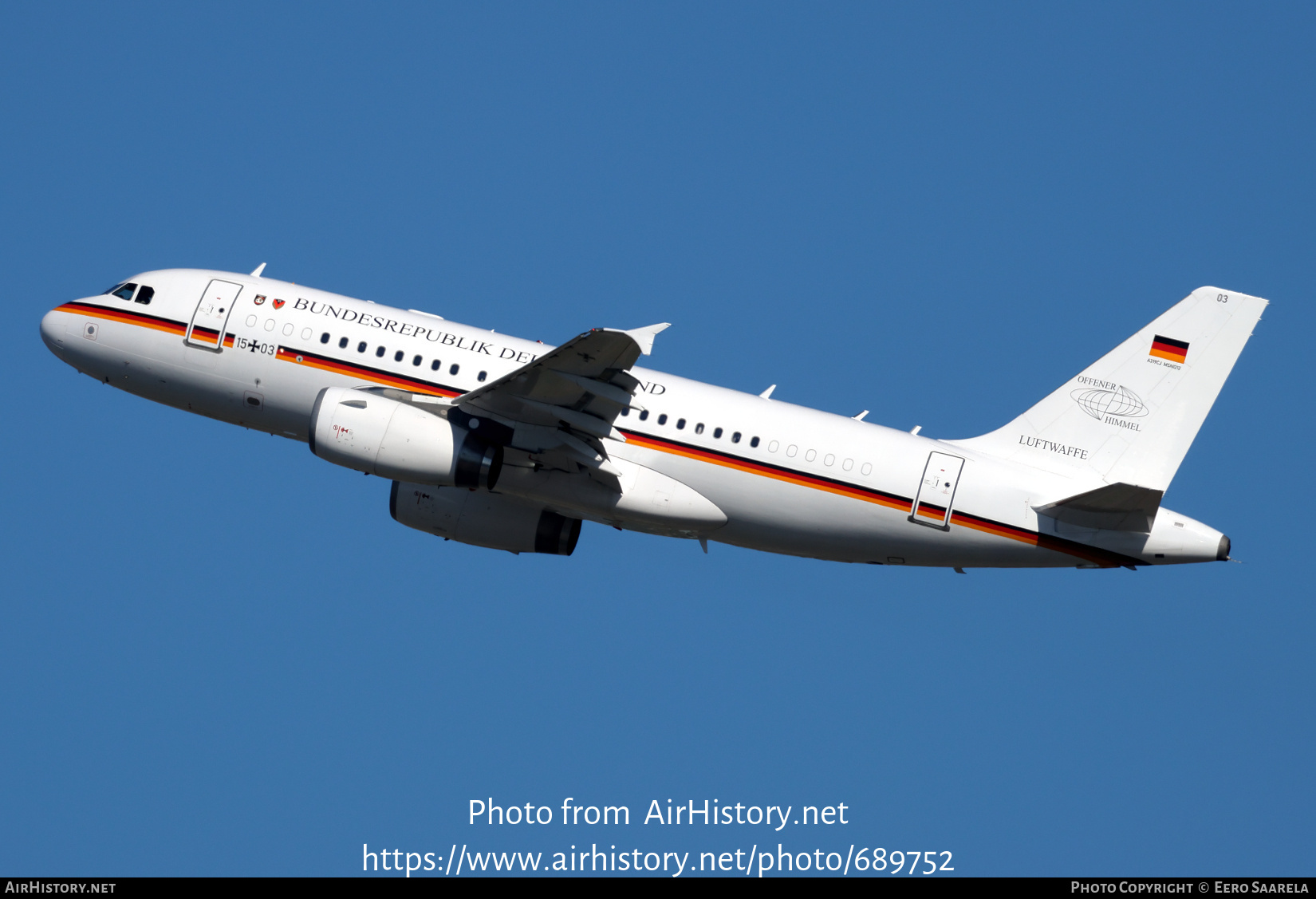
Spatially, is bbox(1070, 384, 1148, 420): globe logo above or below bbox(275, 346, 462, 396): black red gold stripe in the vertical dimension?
above

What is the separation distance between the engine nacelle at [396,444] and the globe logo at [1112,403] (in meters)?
14.3

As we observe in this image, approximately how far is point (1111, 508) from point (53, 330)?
26653mm

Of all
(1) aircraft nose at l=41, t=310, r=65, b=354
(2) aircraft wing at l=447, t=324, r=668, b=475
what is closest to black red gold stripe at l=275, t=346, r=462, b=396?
(2) aircraft wing at l=447, t=324, r=668, b=475

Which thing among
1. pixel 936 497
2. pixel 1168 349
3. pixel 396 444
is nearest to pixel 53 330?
pixel 396 444

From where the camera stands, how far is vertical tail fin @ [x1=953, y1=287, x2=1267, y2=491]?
110ft

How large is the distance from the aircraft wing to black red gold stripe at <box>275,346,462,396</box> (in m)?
0.93

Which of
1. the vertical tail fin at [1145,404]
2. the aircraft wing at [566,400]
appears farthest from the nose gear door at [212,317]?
the vertical tail fin at [1145,404]

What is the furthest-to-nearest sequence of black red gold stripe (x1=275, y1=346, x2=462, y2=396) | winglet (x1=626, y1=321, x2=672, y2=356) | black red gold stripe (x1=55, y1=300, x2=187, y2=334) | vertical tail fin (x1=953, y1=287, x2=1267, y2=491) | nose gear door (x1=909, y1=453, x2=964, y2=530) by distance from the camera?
black red gold stripe (x1=55, y1=300, x2=187, y2=334) < black red gold stripe (x1=275, y1=346, x2=462, y2=396) < vertical tail fin (x1=953, y1=287, x2=1267, y2=491) < nose gear door (x1=909, y1=453, x2=964, y2=530) < winglet (x1=626, y1=321, x2=672, y2=356)

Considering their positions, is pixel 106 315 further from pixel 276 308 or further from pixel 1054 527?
pixel 1054 527

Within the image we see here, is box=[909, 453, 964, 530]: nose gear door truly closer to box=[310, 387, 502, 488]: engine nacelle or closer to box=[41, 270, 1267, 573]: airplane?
box=[41, 270, 1267, 573]: airplane

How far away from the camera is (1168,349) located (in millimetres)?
34062

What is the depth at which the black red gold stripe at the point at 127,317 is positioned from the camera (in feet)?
116

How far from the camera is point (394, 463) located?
31.8 meters

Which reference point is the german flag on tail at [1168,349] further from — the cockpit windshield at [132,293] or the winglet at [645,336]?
the cockpit windshield at [132,293]
